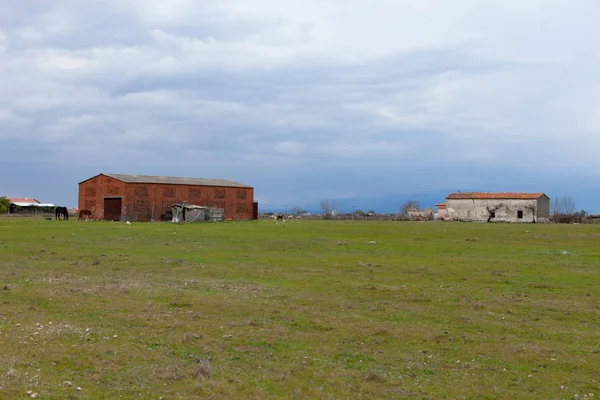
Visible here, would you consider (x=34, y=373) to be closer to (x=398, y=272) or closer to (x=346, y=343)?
(x=346, y=343)

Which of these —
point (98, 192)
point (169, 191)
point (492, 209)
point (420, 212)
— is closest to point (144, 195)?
point (169, 191)

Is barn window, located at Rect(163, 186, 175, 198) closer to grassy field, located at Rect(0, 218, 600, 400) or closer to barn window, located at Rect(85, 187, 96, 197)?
barn window, located at Rect(85, 187, 96, 197)

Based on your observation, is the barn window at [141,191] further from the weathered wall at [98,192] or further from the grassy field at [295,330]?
the grassy field at [295,330]

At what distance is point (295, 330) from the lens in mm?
14383

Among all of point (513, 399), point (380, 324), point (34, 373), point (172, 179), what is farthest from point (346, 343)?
point (172, 179)

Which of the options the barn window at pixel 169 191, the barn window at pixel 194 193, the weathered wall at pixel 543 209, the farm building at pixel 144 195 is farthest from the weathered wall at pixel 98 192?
the weathered wall at pixel 543 209

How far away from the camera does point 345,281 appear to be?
77.4ft

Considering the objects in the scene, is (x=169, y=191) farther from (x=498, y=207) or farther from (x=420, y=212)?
(x=420, y=212)

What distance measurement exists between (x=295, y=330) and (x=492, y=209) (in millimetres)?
112238

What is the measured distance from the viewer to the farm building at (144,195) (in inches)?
3580

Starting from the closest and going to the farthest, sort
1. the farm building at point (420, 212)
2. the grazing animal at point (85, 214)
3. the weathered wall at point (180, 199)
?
the weathered wall at point (180, 199) → the grazing animal at point (85, 214) → the farm building at point (420, 212)

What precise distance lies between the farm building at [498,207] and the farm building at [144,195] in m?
49.8

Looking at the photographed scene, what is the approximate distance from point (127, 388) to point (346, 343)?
5.34 metres

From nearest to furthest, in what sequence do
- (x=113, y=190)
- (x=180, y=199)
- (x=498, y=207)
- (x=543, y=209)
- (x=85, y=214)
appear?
(x=113, y=190), (x=85, y=214), (x=180, y=199), (x=543, y=209), (x=498, y=207)
